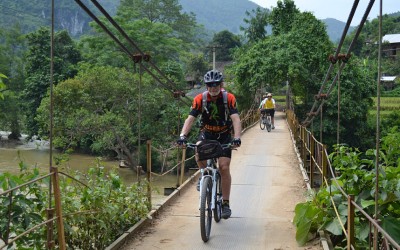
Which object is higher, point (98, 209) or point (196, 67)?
point (196, 67)

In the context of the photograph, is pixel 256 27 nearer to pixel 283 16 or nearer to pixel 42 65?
pixel 283 16

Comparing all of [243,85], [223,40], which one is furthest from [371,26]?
[243,85]

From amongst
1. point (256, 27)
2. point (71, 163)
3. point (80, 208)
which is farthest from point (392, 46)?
point (80, 208)

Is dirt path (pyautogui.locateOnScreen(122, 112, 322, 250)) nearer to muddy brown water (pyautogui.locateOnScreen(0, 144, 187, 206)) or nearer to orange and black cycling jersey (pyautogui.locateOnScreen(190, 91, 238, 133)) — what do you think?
orange and black cycling jersey (pyautogui.locateOnScreen(190, 91, 238, 133))

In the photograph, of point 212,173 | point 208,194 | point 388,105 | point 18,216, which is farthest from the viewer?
point 388,105

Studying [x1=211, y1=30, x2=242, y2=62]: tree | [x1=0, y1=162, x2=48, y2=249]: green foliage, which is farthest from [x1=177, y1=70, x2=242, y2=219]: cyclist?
[x1=211, y1=30, x2=242, y2=62]: tree

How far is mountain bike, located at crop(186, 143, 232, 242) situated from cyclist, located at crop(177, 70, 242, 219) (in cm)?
7

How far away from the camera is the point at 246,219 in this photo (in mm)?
4672

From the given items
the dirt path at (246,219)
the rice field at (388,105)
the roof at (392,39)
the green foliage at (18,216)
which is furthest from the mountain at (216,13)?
the green foliage at (18,216)

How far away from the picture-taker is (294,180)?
718 centimetres

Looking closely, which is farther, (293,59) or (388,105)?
(388,105)

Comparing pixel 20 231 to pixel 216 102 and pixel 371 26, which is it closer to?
pixel 216 102

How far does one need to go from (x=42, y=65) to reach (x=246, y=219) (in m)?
24.9

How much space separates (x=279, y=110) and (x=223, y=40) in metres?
13.6
